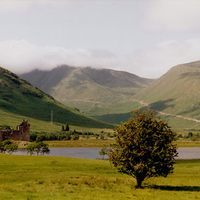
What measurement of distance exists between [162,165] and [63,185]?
15.6 meters

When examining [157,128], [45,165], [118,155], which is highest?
[157,128]

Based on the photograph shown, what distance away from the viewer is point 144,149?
45938 millimetres

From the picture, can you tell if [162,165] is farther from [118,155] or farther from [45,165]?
[45,165]

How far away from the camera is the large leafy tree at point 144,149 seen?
45.7 m

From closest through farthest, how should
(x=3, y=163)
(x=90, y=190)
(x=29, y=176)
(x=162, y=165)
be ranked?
(x=90, y=190) < (x=162, y=165) < (x=29, y=176) < (x=3, y=163)

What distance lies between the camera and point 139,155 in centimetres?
4512

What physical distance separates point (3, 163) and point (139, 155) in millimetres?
40995

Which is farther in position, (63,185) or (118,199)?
(63,185)

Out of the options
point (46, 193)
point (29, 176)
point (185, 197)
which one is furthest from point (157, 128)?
point (29, 176)

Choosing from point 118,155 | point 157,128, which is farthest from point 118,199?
point 157,128

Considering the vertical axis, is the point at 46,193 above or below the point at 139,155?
below

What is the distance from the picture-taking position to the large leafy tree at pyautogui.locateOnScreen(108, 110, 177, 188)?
150ft

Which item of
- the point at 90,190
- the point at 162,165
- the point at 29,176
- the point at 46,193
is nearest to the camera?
the point at 46,193

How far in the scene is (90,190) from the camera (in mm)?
43000
